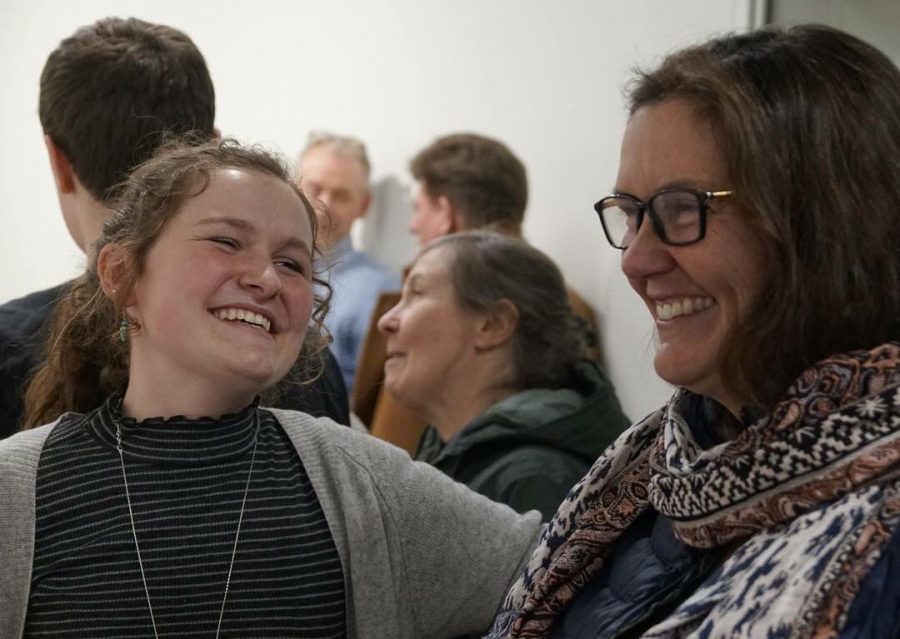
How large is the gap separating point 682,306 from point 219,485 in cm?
69

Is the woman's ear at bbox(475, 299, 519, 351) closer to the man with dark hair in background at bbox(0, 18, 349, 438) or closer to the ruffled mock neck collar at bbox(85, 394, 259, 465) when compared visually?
the man with dark hair in background at bbox(0, 18, 349, 438)

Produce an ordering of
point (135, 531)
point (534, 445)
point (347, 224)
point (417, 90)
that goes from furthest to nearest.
Result: point (347, 224)
point (417, 90)
point (534, 445)
point (135, 531)

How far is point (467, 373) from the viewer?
3117 mm

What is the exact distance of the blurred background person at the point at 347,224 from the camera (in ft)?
15.2

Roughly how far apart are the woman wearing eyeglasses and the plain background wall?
1077mm

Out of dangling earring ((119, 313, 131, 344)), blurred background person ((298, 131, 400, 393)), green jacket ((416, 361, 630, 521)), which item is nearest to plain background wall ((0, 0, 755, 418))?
blurred background person ((298, 131, 400, 393))

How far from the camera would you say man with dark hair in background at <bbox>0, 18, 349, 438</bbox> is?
2.23 m

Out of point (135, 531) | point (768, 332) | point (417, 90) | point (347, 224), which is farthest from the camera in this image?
point (347, 224)

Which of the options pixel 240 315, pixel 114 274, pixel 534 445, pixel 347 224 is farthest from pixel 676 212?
pixel 347 224

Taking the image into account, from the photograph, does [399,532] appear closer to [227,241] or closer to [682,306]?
[227,241]

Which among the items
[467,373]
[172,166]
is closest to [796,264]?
[172,166]

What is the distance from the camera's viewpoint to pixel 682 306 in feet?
4.92

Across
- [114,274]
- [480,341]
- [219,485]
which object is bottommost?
[480,341]

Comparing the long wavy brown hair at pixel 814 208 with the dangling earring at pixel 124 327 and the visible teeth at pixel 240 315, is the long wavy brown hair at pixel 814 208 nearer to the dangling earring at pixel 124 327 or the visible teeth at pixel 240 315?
the visible teeth at pixel 240 315
